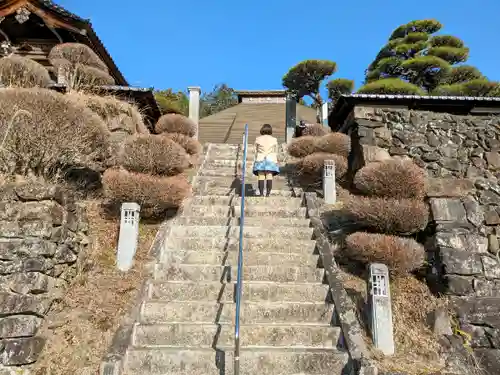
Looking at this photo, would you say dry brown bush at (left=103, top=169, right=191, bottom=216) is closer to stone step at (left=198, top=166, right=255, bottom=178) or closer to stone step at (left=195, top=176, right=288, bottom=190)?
stone step at (left=195, top=176, right=288, bottom=190)

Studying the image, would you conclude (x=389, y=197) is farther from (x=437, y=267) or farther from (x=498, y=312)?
(x=498, y=312)

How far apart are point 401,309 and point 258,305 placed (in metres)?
1.88

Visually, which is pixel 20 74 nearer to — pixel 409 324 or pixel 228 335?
pixel 228 335

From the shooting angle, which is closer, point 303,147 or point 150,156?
point 150,156

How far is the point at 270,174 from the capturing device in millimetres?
7039

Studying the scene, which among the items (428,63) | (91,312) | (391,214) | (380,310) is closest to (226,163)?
(391,214)

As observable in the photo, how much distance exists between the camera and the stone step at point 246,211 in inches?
246

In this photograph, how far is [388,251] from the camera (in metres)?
4.96

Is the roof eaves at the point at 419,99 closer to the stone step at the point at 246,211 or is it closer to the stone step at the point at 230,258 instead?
the stone step at the point at 246,211

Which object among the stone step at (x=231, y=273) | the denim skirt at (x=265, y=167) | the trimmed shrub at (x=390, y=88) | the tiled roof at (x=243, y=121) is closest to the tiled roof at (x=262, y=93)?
the tiled roof at (x=243, y=121)

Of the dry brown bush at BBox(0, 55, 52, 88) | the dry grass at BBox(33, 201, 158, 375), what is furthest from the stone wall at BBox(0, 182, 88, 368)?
the dry brown bush at BBox(0, 55, 52, 88)

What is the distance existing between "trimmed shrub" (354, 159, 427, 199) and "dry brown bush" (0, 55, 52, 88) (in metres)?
7.06

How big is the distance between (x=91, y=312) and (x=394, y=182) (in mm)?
4513

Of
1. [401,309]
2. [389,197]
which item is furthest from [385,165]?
[401,309]
